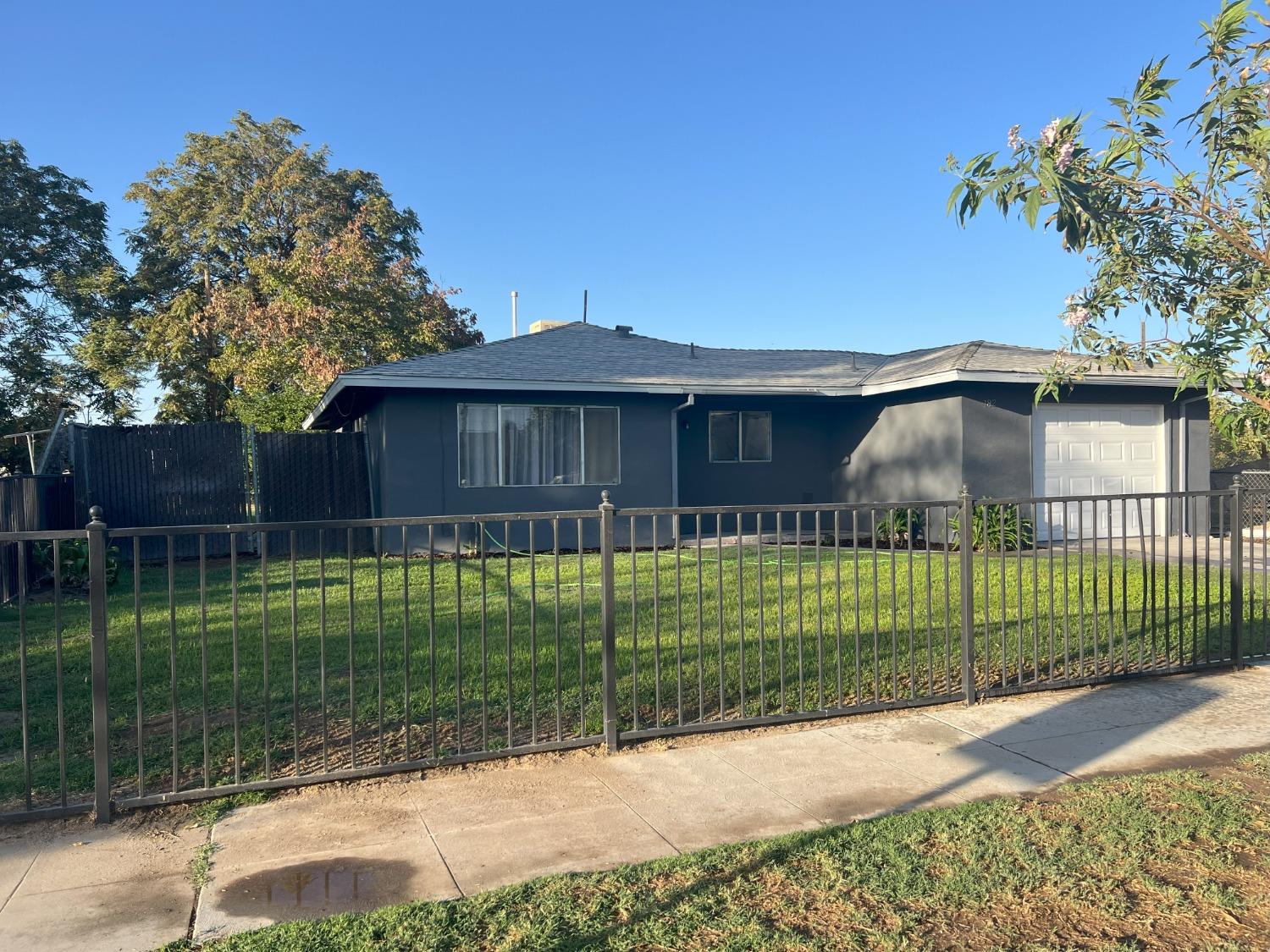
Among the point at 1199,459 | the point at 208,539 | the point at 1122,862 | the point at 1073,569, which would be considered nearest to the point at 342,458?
the point at 208,539

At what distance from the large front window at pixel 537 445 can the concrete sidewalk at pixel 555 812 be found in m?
9.72

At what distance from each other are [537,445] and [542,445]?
0.28 feet

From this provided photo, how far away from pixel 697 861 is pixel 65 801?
9.62 feet

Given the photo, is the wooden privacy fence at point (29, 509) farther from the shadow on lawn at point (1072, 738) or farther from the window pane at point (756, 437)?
the window pane at point (756, 437)

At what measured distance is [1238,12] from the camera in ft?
11.6

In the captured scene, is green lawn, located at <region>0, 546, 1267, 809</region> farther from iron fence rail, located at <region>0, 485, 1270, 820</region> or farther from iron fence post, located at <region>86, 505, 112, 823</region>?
iron fence post, located at <region>86, 505, 112, 823</region>

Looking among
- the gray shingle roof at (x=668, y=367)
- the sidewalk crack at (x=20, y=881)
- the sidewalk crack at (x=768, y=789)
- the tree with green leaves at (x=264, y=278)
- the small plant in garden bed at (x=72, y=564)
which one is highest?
the tree with green leaves at (x=264, y=278)

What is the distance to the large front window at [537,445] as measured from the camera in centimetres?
1463

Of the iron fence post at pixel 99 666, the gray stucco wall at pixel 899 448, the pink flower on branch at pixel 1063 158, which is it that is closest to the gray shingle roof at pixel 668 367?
the gray stucco wall at pixel 899 448

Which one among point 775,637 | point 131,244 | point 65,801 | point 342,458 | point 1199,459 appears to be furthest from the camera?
point 131,244

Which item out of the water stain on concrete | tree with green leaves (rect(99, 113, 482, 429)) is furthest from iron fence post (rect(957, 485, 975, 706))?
tree with green leaves (rect(99, 113, 482, 429))

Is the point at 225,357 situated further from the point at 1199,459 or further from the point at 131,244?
the point at 1199,459

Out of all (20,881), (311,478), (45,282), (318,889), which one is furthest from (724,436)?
(45,282)

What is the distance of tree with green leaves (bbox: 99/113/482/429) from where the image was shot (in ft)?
83.6
